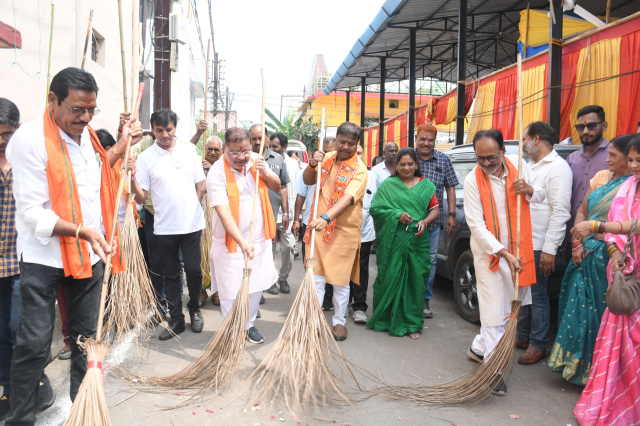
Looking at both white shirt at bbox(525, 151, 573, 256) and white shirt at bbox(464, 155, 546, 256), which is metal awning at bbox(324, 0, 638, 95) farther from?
white shirt at bbox(464, 155, 546, 256)

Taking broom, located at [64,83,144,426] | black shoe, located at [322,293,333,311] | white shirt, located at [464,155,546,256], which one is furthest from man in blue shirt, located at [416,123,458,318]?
broom, located at [64,83,144,426]

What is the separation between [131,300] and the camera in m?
3.75

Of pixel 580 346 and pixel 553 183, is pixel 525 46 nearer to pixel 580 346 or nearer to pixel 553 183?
pixel 553 183

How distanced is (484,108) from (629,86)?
340cm

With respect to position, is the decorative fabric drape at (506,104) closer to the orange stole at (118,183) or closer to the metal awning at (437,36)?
the metal awning at (437,36)

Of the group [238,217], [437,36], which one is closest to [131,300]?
[238,217]

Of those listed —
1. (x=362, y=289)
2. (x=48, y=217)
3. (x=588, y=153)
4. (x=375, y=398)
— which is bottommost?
(x=375, y=398)

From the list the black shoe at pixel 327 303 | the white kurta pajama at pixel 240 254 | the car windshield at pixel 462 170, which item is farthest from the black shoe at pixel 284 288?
the car windshield at pixel 462 170

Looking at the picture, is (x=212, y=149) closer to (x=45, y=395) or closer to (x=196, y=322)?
(x=196, y=322)

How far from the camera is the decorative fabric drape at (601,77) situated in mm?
5445

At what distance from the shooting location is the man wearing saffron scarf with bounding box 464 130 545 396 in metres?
3.13

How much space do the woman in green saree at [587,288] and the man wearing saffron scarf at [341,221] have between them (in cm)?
164

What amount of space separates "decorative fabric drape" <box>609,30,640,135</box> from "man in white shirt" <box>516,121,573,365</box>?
2.41m

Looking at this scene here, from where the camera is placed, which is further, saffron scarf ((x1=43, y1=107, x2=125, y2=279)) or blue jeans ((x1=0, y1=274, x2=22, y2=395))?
blue jeans ((x1=0, y1=274, x2=22, y2=395))
